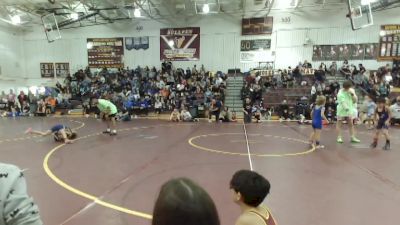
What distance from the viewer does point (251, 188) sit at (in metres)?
1.98

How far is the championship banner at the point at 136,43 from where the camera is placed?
24969 millimetres

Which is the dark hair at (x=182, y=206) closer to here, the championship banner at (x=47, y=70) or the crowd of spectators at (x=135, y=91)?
the crowd of spectators at (x=135, y=91)

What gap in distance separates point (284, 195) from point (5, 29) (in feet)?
92.5

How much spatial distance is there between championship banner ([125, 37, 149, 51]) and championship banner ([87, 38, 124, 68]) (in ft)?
1.68

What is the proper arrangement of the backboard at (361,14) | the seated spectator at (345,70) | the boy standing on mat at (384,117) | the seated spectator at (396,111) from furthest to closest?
the seated spectator at (345,70) < the seated spectator at (396,111) < the backboard at (361,14) < the boy standing on mat at (384,117)

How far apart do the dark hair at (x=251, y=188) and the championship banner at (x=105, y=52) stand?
24.7m

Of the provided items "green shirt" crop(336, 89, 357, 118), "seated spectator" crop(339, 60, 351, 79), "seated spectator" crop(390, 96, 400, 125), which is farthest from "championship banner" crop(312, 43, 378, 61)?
"green shirt" crop(336, 89, 357, 118)

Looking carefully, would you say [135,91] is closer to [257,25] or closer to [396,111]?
[257,25]

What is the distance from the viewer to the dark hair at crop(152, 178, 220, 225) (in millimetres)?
751

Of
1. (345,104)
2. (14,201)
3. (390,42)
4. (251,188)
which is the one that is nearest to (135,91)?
(345,104)

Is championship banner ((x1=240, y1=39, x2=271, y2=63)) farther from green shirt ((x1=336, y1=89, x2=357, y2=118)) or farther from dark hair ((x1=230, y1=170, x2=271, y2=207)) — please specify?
dark hair ((x1=230, y1=170, x2=271, y2=207))

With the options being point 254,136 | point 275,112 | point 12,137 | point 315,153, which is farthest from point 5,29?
point 315,153

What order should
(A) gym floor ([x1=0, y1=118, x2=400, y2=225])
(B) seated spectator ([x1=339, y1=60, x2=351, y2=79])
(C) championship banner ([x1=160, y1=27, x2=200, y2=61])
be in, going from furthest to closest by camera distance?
1. (C) championship banner ([x1=160, y1=27, x2=200, y2=61])
2. (B) seated spectator ([x1=339, y1=60, x2=351, y2=79])
3. (A) gym floor ([x1=0, y1=118, x2=400, y2=225])

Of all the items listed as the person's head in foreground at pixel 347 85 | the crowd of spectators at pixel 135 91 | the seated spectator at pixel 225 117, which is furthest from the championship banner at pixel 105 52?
the person's head in foreground at pixel 347 85
